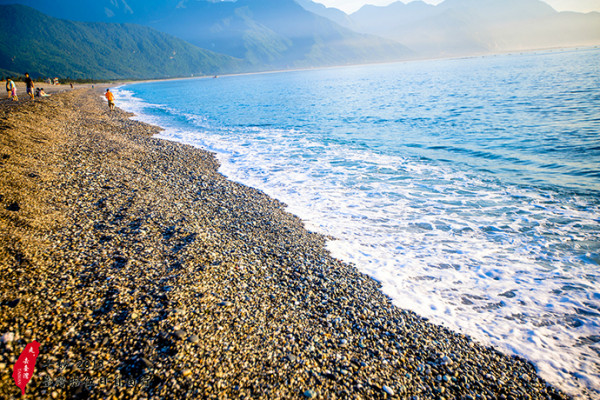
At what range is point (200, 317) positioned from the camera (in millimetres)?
6207

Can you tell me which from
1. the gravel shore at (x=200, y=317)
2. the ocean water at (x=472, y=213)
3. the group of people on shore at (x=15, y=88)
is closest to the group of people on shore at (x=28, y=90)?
the group of people on shore at (x=15, y=88)

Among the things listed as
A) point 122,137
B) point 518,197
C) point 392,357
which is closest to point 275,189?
point 392,357

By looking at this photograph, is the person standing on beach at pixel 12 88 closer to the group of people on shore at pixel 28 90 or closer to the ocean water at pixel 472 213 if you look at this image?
the group of people on shore at pixel 28 90

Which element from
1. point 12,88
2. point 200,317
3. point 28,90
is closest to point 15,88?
point 28,90

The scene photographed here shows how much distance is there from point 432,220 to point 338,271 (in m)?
6.30

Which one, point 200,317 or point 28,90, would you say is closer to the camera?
point 200,317

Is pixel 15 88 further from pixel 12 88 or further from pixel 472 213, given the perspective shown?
pixel 472 213

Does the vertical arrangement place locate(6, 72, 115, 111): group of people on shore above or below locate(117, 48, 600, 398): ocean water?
above

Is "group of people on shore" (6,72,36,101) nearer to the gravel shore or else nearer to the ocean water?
the ocean water

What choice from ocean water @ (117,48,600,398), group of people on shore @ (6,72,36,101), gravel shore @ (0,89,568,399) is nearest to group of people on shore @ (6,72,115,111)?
group of people on shore @ (6,72,36,101)

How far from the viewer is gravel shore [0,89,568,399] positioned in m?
5.00

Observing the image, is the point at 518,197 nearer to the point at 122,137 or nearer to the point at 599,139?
the point at 599,139

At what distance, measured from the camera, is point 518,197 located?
556 inches

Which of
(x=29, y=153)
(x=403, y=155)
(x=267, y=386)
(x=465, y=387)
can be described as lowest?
(x=465, y=387)
